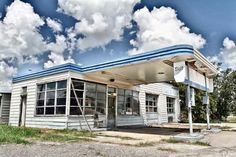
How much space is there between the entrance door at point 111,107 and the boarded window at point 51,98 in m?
3.66

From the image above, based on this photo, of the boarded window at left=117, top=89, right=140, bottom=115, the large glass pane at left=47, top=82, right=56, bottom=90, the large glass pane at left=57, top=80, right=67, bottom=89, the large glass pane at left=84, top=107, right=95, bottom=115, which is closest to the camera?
the large glass pane at left=57, top=80, right=67, bottom=89

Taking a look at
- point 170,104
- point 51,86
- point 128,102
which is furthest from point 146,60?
point 170,104

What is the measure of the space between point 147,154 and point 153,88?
15.5 meters

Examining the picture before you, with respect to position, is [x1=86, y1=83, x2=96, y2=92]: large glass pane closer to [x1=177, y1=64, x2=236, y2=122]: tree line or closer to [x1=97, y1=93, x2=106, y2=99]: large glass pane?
[x1=97, y1=93, x2=106, y2=99]: large glass pane

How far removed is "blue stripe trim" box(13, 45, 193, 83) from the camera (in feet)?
33.1

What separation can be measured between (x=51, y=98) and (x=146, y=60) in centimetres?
629

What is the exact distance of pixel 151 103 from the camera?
71.7ft

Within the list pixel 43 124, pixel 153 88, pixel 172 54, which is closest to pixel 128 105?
pixel 153 88

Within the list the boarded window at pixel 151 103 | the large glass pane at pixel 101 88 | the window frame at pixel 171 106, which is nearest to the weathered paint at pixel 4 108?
the large glass pane at pixel 101 88

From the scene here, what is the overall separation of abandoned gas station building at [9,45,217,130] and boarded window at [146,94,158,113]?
2134mm

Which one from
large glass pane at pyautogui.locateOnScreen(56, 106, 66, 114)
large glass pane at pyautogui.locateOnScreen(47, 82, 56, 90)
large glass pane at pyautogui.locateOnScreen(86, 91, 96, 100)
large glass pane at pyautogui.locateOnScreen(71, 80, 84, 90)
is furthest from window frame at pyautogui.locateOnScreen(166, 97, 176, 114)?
large glass pane at pyautogui.locateOnScreen(56, 106, 66, 114)

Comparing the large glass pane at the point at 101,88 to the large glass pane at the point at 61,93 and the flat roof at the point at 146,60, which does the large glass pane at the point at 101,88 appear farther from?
the large glass pane at the point at 61,93

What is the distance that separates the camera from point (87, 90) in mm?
14492

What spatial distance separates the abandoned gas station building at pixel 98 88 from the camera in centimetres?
1115
